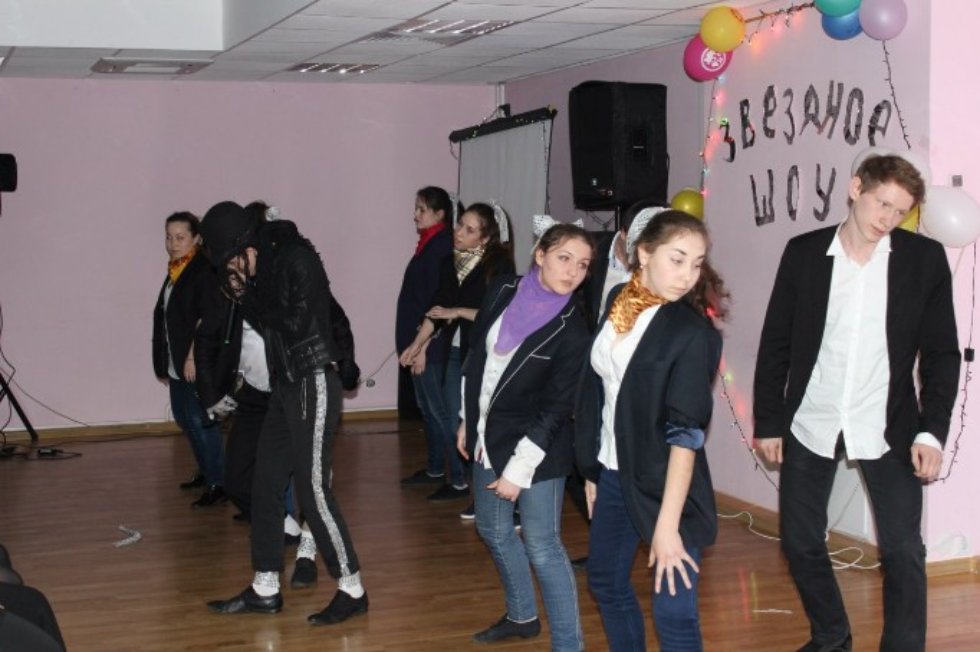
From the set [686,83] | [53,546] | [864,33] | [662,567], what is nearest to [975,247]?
[864,33]

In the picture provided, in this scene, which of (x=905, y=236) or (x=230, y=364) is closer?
(x=905, y=236)

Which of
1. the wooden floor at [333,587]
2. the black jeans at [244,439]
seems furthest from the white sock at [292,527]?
the black jeans at [244,439]

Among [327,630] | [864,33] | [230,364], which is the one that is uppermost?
[864,33]

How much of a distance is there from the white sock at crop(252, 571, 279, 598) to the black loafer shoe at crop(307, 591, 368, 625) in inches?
7.4

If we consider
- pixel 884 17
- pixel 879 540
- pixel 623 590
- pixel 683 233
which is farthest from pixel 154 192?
pixel 683 233

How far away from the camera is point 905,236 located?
Answer: 3.99 metres

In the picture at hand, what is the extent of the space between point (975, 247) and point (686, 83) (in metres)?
2.25

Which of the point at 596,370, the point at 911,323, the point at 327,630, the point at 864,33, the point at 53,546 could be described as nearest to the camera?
the point at 596,370

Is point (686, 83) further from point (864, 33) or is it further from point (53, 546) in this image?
point (53, 546)

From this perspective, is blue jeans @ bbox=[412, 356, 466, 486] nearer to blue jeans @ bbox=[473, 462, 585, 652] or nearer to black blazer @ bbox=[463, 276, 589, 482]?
blue jeans @ bbox=[473, 462, 585, 652]

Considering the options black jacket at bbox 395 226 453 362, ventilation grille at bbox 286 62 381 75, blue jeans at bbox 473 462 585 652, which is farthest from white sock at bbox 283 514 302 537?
ventilation grille at bbox 286 62 381 75

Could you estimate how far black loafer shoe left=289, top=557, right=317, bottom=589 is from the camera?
540 cm

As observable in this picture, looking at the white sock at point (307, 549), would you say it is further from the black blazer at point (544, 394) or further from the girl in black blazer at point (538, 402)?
the black blazer at point (544, 394)

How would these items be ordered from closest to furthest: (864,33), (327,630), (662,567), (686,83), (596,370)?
(662,567) → (596,370) → (327,630) → (864,33) → (686,83)
